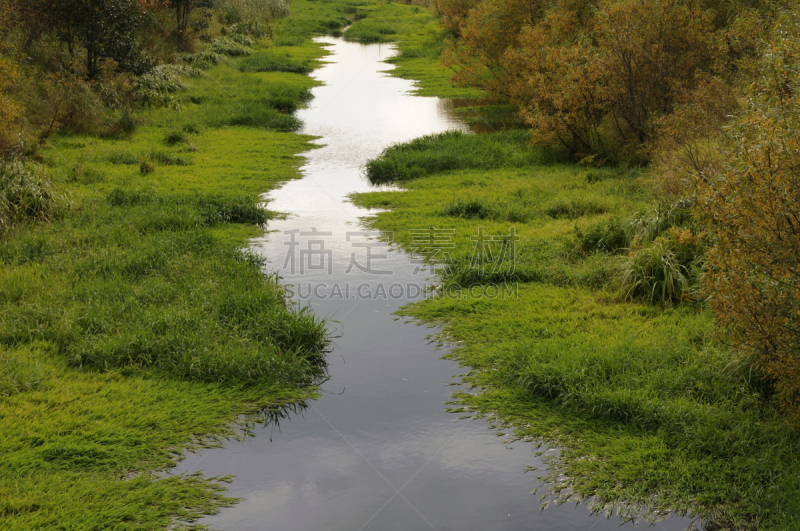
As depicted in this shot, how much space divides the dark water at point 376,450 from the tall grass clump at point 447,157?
467cm

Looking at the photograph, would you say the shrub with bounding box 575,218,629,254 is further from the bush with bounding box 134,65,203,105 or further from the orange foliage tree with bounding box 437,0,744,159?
the bush with bounding box 134,65,203,105

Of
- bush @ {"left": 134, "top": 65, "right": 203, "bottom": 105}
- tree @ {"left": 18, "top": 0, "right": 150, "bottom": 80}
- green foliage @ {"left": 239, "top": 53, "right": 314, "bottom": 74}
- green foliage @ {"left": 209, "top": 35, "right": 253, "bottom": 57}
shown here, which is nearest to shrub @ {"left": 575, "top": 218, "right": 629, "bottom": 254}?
tree @ {"left": 18, "top": 0, "right": 150, "bottom": 80}

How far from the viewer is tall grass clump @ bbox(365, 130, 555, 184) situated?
1379 cm

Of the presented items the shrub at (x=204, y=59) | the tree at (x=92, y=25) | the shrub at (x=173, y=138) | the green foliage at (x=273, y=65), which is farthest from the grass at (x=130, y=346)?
the green foliage at (x=273, y=65)

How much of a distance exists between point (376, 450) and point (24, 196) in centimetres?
718

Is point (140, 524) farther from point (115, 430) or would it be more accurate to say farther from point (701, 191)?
point (701, 191)

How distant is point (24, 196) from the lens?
9.73m

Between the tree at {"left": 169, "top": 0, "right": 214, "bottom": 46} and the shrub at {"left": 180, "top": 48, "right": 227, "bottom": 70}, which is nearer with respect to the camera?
the shrub at {"left": 180, "top": 48, "right": 227, "bottom": 70}

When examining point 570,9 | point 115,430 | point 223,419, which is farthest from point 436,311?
point 570,9

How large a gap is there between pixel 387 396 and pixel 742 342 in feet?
9.30

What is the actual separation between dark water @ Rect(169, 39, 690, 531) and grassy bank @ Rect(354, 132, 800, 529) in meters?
Answer: 0.28

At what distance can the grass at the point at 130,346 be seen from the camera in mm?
4590

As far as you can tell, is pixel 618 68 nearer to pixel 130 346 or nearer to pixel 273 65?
pixel 130 346

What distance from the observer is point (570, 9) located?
15.9m
